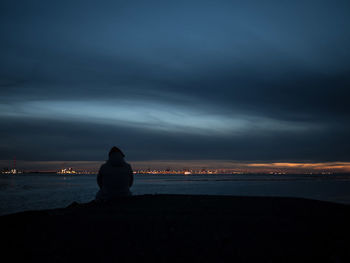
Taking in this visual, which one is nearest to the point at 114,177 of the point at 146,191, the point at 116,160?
the point at 116,160

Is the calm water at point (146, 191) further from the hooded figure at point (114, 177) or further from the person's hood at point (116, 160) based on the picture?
the person's hood at point (116, 160)

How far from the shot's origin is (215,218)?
297 inches

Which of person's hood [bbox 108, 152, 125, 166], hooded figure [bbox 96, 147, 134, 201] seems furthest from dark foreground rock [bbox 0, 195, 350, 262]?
person's hood [bbox 108, 152, 125, 166]

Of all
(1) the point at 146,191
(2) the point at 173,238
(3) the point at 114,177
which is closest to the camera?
(2) the point at 173,238

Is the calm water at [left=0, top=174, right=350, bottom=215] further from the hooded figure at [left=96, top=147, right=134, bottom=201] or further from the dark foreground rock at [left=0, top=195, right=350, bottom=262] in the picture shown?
the dark foreground rock at [left=0, top=195, right=350, bottom=262]

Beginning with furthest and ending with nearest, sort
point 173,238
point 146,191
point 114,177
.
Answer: point 146,191
point 114,177
point 173,238

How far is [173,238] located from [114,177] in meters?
6.58

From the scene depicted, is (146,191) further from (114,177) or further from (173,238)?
(173,238)

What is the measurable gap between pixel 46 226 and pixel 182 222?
304 cm

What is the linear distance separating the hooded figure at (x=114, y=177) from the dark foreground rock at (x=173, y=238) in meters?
3.81

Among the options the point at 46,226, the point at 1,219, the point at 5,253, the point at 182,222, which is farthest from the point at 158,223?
the point at 1,219

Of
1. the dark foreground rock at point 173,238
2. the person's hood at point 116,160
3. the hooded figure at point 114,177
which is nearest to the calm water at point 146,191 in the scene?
the hooded figure at point 114,177

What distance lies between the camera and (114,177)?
1191 centimetres

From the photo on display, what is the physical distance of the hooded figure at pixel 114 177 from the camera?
38.7 feet
